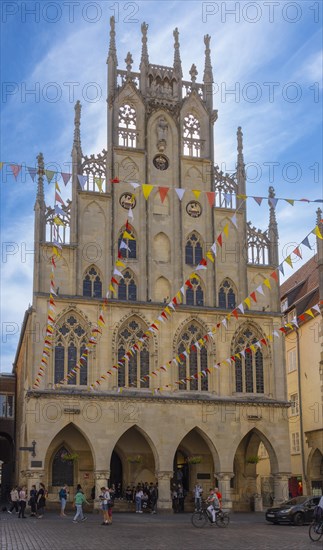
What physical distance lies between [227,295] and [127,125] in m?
11.9

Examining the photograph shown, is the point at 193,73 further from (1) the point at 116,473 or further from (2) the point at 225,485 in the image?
(2) the point at 225,485

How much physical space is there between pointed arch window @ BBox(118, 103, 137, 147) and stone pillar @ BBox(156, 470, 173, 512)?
62.9 feet

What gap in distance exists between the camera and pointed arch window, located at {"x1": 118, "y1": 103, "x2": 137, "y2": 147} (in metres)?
46.0

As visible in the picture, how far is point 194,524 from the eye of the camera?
1179 inches

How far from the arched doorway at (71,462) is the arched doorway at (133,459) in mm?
2097

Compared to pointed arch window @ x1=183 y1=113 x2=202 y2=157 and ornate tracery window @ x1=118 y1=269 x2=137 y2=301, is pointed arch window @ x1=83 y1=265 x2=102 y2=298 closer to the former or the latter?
ornate tracery window @ x1=118 y1=269 x2=137 y2=301

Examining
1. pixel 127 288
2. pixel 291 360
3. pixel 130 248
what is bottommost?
pixel 291 360

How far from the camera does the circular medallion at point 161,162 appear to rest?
4616 centimetres

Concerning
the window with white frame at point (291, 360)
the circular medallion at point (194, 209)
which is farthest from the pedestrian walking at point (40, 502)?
the window with white frame at point (291, 360)

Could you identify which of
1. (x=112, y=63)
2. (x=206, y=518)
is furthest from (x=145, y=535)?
(x=112, y=63)

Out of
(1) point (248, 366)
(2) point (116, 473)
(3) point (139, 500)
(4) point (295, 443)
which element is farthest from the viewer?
(4) point (295, 443)

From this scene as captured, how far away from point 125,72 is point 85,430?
71.9ft

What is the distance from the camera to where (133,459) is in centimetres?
4338

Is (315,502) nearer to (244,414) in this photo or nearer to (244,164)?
(244,414)
